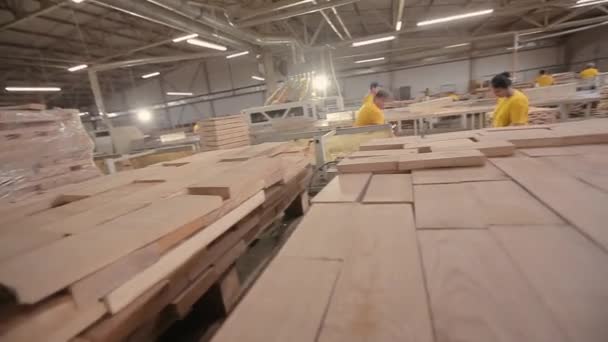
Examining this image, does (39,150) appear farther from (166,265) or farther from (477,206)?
(477,206)

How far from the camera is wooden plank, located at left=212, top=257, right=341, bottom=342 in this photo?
2.29ft

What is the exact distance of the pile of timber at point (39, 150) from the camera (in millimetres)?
3111

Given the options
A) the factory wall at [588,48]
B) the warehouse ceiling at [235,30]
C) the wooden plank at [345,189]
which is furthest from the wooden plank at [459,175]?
the factory wall at [588,48]

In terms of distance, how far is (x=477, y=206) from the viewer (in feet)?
4.02

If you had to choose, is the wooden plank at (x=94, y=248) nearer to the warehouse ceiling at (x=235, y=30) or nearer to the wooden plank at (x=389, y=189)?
the wooden plank at (x=389, y=189)

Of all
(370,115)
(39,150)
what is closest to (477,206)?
(370,115)

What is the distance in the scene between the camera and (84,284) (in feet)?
3.51

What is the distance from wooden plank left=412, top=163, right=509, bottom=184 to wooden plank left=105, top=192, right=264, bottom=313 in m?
1.25

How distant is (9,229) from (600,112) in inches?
450

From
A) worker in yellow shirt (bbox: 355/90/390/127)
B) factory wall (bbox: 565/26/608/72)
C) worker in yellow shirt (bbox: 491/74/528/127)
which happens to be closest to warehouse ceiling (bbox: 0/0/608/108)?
factory wall (bbox: 565/26/608/72)

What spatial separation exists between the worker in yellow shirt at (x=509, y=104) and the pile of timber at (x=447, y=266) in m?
2.97

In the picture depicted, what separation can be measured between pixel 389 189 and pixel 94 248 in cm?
147

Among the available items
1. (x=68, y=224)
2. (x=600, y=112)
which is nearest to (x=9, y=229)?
(x=68, y=224)

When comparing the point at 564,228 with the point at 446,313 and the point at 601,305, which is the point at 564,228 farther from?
the point at 446,313
